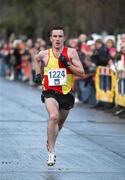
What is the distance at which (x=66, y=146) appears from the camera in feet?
41.5

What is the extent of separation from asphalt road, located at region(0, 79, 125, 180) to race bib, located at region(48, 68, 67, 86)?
3.63 ft

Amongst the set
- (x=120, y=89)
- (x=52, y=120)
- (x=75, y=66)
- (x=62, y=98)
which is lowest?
(x=120, y=89)

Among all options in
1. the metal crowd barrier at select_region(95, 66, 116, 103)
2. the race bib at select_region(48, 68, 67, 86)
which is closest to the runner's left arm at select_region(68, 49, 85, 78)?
the race bib at select_region(48, 68, 67, 86)

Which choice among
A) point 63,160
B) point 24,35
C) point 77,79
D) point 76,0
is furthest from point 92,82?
point 24,35

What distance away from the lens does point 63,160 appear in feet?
36.1

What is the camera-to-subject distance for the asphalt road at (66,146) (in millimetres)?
9898

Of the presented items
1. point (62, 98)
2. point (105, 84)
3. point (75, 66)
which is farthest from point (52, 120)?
point (105, 84)

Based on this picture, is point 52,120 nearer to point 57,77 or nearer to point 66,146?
point 57,77

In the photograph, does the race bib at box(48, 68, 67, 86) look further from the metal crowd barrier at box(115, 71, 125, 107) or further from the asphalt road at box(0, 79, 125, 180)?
the metal crowd barrier at box(115, 71, 125, 107)

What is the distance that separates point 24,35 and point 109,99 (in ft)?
138

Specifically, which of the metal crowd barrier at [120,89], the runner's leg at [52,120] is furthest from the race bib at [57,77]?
the metal crowd barrier at [120,89]

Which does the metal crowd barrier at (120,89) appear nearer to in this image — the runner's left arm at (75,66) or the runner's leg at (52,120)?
the runner's left arm at (75,66)

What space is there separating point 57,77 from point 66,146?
2.44 m

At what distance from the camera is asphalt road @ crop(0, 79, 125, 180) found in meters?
9.90
